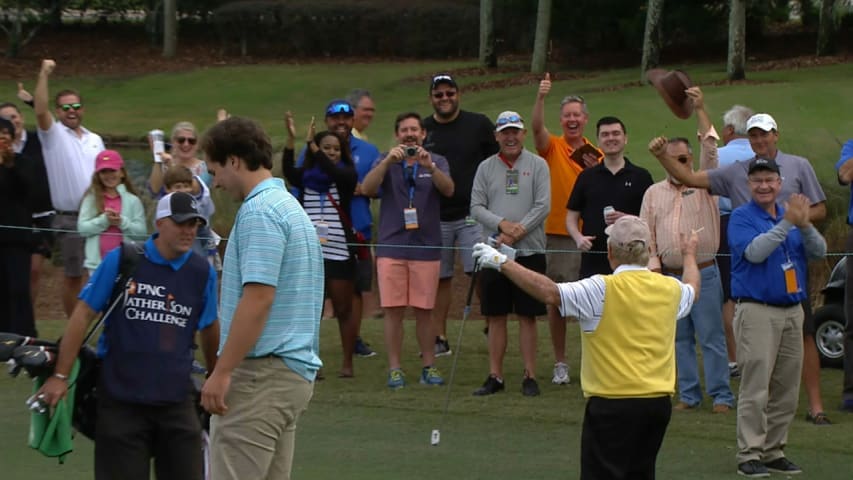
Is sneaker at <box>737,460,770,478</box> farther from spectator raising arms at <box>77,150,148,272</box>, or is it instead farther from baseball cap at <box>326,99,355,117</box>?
spectator raising arms at <box>77,150,148,272</box>


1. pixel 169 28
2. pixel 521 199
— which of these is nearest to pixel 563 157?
pixel 521 199

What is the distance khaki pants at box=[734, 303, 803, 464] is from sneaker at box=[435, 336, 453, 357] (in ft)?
13.3

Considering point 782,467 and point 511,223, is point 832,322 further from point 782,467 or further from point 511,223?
point 782,467

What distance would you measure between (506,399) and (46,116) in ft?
14.7

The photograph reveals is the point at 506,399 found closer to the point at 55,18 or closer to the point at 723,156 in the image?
the point at 723,156

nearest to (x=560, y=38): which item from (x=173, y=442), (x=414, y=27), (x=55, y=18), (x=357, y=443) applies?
(x=414, y=27)

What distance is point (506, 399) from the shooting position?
1055 cm

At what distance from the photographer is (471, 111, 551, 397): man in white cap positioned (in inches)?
426

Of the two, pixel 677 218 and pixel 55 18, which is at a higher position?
pixel 55 18

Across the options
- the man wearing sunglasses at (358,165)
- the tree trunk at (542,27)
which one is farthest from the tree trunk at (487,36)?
the man wearing sunglasses at (358,165)

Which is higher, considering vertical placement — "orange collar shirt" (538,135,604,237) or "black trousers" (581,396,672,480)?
"orange collar shirt" (538,135,604,237)

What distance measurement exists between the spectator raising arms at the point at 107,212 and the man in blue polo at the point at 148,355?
501 centimetres

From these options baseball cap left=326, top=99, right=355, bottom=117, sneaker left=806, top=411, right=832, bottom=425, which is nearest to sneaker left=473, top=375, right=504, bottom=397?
sneaker left=806, top=411, right=832, bottom=425

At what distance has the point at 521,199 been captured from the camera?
11.0m
